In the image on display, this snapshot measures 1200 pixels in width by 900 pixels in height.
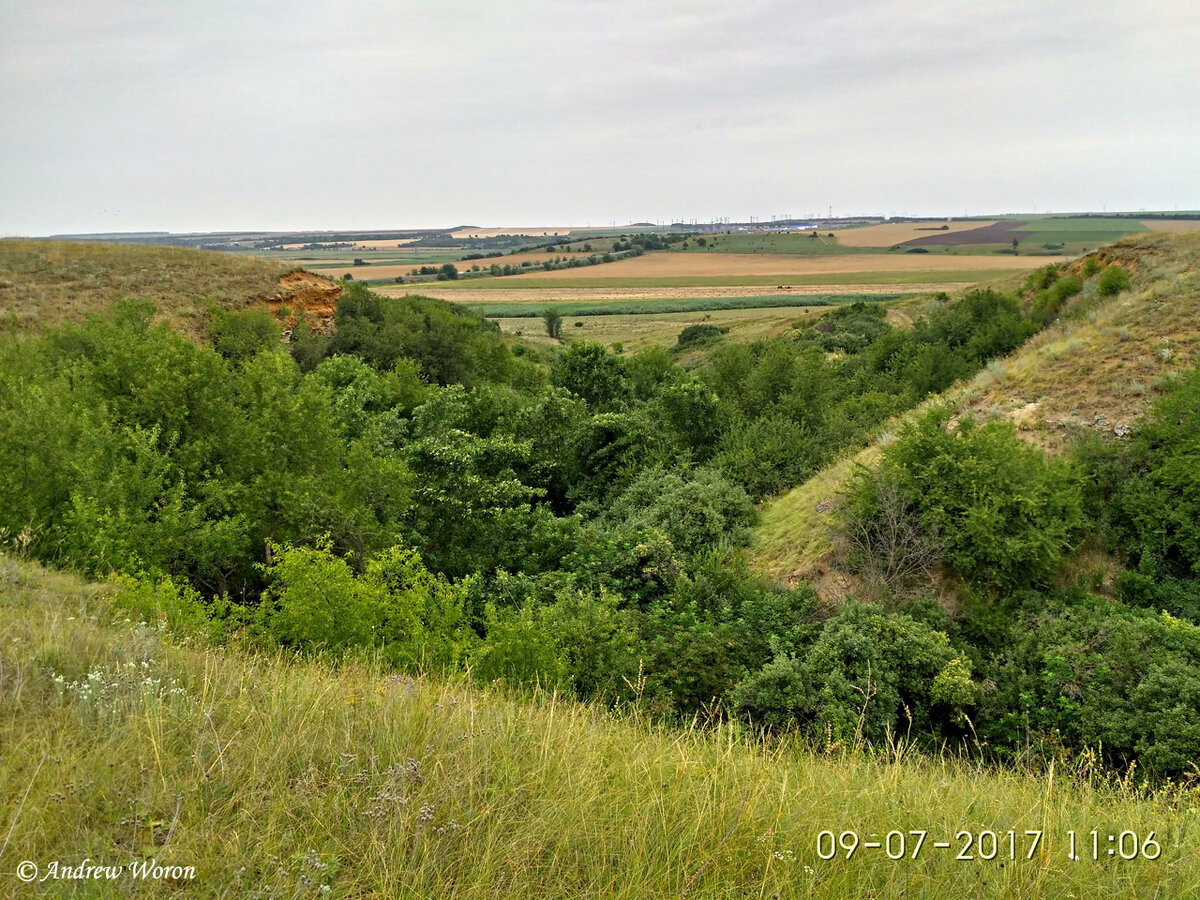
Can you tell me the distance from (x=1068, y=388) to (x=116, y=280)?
134ft

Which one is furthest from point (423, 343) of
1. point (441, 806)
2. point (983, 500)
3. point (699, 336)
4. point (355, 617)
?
point (699, 336)

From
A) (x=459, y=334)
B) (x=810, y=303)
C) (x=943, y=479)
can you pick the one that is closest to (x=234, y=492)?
(x=943, y=479)

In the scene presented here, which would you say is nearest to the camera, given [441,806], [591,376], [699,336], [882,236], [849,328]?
[441,806]

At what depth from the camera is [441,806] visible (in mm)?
3205

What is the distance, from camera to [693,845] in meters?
3.16

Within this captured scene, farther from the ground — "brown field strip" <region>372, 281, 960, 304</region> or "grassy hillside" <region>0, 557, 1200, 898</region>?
"brown field strip" <region>372, 281, 960, 304</region>

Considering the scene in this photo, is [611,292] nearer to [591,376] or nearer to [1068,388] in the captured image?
[591,376]

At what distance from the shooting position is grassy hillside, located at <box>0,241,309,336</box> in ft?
98.3

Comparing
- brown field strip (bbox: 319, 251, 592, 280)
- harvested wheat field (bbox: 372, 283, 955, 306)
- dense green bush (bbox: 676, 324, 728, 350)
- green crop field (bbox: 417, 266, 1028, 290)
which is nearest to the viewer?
dense green bush (bbox: 676, 324, 728, 350)

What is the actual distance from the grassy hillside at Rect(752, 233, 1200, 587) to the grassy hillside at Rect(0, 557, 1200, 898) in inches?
329

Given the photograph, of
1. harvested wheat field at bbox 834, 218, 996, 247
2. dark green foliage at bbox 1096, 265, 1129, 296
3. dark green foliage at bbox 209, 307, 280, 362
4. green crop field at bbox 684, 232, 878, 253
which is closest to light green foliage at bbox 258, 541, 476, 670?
dark green foliage at bbox 209, 307, 280, 362

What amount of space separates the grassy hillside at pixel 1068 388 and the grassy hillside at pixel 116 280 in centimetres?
2928

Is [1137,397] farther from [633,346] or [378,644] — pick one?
[633,346]

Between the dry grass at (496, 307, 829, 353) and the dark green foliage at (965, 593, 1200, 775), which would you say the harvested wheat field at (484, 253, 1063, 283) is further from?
the dark green foliage at (965, 593, 1200, 775)
